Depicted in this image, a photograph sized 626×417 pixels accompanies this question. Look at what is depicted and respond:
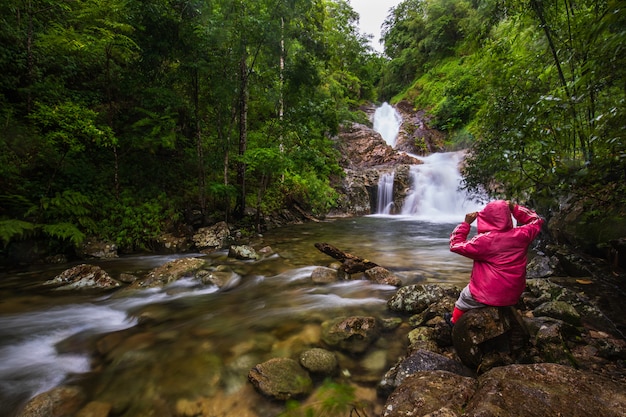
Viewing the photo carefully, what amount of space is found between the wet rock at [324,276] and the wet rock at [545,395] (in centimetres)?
383

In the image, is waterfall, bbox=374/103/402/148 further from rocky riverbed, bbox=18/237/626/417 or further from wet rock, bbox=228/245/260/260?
rocky riverbed, bbox=18/237/626/417

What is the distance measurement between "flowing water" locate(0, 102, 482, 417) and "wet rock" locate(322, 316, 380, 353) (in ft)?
0.42

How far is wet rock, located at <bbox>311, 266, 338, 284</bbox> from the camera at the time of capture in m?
5.86

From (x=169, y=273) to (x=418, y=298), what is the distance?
4827mm

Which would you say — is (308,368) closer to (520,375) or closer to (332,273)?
(520,375)

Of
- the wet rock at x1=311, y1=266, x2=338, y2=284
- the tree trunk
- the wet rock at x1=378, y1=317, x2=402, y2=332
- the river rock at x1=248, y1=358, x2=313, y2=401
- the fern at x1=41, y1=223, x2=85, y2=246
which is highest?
the tree trunk

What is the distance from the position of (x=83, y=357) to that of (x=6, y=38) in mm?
9612

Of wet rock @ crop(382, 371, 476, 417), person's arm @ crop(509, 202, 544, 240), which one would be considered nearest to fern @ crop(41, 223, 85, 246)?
wet rock @ crop(382, 371, 476, 417)

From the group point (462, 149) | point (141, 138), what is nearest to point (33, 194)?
point (141, 138)

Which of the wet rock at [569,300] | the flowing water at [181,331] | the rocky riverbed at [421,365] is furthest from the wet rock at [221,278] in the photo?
the wet rock at [569,300]

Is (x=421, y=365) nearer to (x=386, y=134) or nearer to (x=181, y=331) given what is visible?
(x=181, y=331)

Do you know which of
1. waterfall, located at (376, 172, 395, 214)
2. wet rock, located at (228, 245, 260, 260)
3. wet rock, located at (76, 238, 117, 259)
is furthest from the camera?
waterfall, located at (376, 172, 395, 214)

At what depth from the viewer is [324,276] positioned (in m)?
5.94

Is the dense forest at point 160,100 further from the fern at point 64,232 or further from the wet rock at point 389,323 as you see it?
the wet rock at point 389,323
